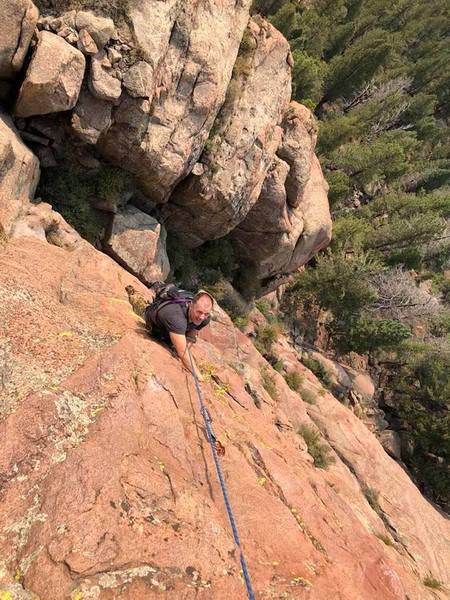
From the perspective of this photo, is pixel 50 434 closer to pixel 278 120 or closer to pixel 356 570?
pixel 356 570

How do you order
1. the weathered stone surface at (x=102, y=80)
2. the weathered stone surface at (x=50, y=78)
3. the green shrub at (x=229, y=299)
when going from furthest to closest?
1. the green shrub at (x=229, y=299)
2. the weathered stone surface at (x=102, y=80)
3. the weathered stone surface at (x=50, y=78)

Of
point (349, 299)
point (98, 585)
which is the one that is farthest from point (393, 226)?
point (98, 585)

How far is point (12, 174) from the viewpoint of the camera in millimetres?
7258

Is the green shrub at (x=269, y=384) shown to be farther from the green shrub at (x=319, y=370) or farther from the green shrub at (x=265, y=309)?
the green shrub at (x=319, y=370)

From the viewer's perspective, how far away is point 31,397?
4.01m

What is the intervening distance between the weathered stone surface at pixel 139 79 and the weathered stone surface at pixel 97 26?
718 mm

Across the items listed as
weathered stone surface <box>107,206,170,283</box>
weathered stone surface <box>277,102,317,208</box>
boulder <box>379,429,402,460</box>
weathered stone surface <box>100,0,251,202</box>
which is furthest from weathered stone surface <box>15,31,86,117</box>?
boulder <box>379,429,402,460</box>

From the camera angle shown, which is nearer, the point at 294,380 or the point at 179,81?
the point at 179,81

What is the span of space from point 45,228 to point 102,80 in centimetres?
344

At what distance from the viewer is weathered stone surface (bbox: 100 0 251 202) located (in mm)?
8820

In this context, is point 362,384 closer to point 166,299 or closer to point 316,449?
point 316,449

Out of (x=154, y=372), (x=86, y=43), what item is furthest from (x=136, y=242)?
(x=154, y=372)

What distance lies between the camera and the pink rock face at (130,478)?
3090mm

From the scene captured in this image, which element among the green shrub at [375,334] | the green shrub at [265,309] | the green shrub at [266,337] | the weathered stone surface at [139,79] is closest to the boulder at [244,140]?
the weathered stone surface at [139,79]
